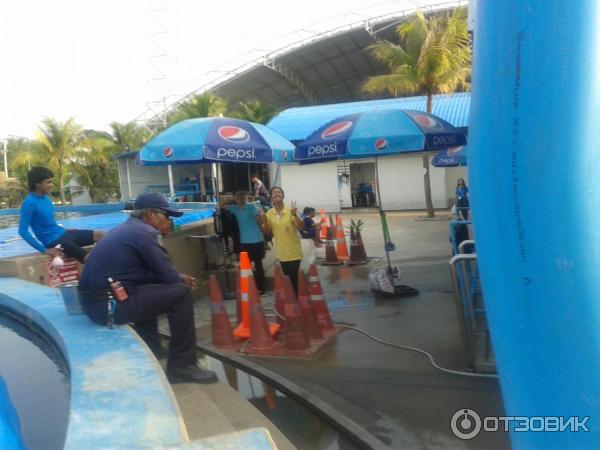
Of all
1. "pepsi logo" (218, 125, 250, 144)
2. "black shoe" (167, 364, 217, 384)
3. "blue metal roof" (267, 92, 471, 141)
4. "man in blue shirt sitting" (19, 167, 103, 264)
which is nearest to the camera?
"black shoe" (167, 364, 217, 384)

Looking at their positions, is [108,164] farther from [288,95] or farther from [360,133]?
[360,133]

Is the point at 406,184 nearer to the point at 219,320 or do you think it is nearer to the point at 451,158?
the point at 451,158

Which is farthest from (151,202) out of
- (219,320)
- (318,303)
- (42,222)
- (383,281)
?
(383,281)

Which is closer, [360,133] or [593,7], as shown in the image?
[593,7]

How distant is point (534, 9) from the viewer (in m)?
2.12

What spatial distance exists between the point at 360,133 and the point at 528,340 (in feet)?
16.1

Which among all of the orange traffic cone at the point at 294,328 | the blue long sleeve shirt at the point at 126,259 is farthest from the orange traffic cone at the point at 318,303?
the blue long sleeve shirt at the point at 126,259

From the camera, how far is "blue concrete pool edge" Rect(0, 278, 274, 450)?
2.42m

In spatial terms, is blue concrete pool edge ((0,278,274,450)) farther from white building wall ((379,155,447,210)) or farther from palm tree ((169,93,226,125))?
palm tree ((169,93,226,125))

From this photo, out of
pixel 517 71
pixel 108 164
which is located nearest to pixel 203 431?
pixel 517 71

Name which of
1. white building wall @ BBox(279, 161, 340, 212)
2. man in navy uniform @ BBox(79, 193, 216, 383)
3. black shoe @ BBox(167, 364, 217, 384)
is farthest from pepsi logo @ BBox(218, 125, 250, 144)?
white building wall @ BBox(279, 161, 340, 212)

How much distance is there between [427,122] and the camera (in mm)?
7297

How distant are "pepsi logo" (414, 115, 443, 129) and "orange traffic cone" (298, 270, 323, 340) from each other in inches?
108

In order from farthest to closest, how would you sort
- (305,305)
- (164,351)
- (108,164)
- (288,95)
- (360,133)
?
1. (288,95)
2. (108,164)
3. (360,133)
4. (305,305)
5. (164,351)
